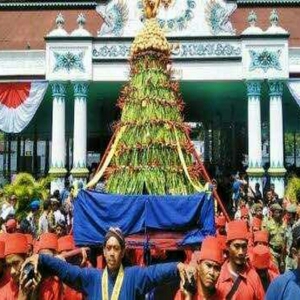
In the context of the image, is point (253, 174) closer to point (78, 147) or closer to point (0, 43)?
point (78, 147)

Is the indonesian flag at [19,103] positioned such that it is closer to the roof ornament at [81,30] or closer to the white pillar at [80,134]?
the white pillar at [80,134]

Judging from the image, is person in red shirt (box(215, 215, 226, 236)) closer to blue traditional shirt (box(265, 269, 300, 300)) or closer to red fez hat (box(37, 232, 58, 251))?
red fez hat (box(37, 232, 58, 251))

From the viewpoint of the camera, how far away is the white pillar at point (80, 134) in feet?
58.7

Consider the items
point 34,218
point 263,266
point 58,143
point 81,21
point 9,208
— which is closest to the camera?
point 263,266

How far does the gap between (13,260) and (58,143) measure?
1416 centimetres

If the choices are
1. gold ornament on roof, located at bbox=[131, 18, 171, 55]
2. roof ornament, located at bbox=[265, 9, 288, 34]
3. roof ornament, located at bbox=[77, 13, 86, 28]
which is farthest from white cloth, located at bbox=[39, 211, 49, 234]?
roof ornament, located at bbox=[265, 9, 288, 34]

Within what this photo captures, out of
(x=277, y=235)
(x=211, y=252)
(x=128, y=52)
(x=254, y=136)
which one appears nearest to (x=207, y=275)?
(x=211, y=252)

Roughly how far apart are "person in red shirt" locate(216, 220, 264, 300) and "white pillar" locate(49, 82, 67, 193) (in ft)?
45.5

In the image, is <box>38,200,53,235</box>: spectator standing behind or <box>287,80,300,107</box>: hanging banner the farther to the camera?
<box>287,80,300,107</box>: hanging banner

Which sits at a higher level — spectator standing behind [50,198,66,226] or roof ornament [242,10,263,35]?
roof ornament [242,10,263,35]

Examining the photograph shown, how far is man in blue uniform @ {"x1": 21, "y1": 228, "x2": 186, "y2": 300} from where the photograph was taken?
12.4ft

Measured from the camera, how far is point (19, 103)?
18562mm

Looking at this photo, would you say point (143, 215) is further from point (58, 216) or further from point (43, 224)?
point (58, 216)

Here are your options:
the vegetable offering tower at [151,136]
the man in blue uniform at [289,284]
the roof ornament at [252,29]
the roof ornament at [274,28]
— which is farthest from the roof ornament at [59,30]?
the man in blue uniform at [289,284]
